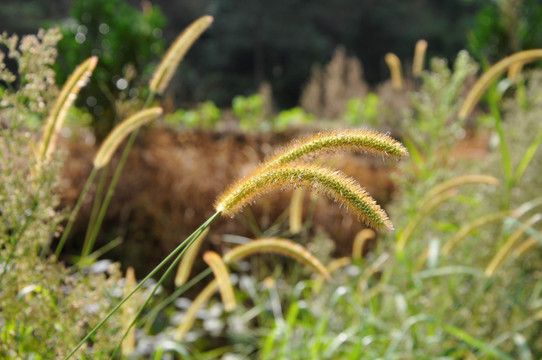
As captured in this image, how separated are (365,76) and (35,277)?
29480mm

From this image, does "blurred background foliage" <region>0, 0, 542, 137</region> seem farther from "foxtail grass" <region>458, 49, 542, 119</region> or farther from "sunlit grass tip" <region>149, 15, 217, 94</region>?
"sunlit grass tip" <region>149, 15, 217, 94</region>

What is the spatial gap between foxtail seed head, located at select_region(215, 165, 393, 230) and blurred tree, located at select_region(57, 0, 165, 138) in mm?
5570

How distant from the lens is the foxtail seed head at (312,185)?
0.88 metres

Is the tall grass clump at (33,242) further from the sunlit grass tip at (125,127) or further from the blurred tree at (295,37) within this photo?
the blurred tree at (295,37)

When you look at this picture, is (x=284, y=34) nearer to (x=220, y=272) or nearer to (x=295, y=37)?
(x=295, y=37)

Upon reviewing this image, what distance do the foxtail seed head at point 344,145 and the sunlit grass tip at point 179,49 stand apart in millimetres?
767

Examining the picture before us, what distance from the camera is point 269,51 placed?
27.5m

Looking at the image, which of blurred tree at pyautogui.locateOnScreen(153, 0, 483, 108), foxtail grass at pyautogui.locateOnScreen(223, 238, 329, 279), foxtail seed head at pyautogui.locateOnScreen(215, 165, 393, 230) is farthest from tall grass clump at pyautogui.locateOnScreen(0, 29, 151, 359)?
blurred tree at pyautogui.locateOnScreen(153, 0, 483, 108)

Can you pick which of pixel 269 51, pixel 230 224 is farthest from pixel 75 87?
pixel 269 51

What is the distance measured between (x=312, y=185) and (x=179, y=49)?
0.91 m

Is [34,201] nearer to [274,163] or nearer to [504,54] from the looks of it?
[274,163]

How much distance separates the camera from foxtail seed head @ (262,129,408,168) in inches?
35.1

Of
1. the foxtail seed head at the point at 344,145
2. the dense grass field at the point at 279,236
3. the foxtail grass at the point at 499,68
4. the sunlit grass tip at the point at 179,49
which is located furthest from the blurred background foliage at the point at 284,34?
the foxtail seed head at the point at 344,145

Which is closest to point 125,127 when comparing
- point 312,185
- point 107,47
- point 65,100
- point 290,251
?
point 65,100
